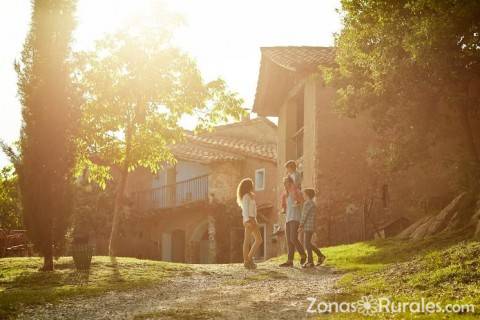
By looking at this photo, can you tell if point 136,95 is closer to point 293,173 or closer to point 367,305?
point 293,173

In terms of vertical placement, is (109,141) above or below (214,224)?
above

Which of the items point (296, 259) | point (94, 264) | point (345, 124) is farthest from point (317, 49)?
point (94, 264)

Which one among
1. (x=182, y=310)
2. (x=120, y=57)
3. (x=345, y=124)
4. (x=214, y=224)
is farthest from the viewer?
(x=214, y=224)

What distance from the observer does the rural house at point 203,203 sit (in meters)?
24.5

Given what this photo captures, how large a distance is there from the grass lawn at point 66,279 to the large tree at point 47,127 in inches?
30.6

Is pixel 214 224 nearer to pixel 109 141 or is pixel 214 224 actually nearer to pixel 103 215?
pixel 103 215

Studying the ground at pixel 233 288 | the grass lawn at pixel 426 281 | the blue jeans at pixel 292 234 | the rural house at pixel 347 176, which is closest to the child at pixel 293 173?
the blue jeans at pixel 292 234

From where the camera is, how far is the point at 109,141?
1503cm

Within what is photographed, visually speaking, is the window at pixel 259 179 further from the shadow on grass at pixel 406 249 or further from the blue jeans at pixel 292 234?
the blue jeans at pixel 292 234

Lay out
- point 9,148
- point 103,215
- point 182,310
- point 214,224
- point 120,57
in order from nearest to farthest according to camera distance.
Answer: point 182,310 < point 9,148 < point 120,57 < point 214,224 < point 103,215

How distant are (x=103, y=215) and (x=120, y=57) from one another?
13134 mm

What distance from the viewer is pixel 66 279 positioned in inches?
358

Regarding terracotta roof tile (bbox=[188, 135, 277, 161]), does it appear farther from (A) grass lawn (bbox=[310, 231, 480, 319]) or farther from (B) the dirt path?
(B) the dirt path

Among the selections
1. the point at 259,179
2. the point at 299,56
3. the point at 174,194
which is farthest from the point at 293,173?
the point at 174,194
